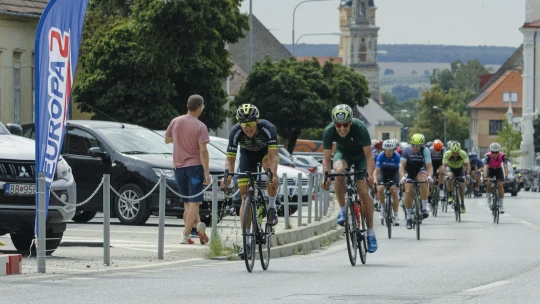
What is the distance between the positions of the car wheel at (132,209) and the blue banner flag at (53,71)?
8520mm

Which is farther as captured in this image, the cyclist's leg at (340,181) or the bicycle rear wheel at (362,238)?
the cyclist's leg at (340,181)

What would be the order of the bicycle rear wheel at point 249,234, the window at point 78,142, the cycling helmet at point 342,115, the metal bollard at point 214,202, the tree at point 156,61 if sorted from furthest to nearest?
the tree at point 156,61, the window at point 78,142, the metal bollard at point 214,202, the cycling helmet at point 342,115, the bicycle rear wheel at point 249,234

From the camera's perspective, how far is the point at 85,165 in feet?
78.0

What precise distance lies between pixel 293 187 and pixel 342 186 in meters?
15.0

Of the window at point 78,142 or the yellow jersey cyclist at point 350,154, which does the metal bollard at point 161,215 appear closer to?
the yellow jersey cyclist at point 350,154

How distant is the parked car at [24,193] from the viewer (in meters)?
15.8

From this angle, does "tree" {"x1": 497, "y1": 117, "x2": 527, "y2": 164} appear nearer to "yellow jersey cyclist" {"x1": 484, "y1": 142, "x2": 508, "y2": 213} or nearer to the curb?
"yellow jersey cyclist" {"x1": 484, "y1": 142, "x2": 508, "y2": 213}

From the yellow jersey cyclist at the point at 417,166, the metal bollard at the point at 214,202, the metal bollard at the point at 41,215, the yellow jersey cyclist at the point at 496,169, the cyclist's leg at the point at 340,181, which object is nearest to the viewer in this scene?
the metal bollard at the point at 41,215

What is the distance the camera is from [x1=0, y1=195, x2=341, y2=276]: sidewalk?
15.5 m

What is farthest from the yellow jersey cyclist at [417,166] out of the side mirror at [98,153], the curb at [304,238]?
the side mirror at [98,153]

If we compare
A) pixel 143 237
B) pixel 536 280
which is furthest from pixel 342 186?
pixel 143 237

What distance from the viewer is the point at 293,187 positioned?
103 feet

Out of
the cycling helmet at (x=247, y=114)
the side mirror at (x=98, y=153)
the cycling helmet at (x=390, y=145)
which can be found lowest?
the side mirror at (x=98, y=153)

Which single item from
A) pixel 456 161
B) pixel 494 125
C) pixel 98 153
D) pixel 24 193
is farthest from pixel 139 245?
pixel 494 125
